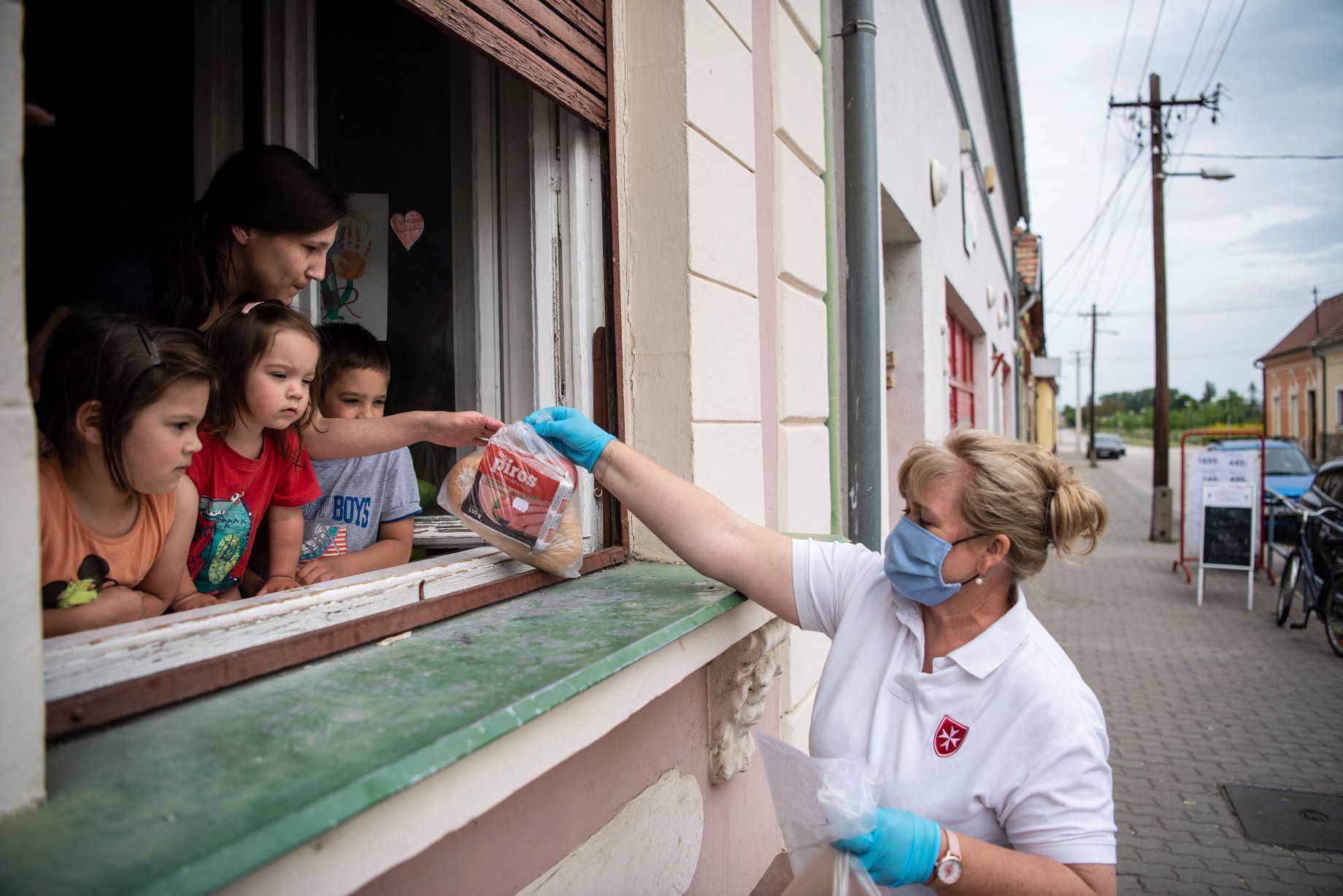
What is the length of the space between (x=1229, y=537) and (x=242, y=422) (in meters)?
8.78

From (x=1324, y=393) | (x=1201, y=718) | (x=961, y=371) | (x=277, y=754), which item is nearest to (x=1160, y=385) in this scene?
(x=961, y=371)

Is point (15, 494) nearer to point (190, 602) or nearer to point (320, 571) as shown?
point (190, 602)

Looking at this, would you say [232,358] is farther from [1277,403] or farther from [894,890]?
[1277,403]

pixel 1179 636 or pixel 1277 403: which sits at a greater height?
pixel 1277 403

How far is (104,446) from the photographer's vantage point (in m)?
1.29

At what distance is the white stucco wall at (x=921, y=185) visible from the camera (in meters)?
4.90

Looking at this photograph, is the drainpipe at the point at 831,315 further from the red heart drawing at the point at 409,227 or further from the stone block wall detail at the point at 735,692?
the red heart drawing at the point at 409,227

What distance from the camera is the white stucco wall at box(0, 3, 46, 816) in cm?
82

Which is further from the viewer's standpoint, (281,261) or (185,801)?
(281,261)

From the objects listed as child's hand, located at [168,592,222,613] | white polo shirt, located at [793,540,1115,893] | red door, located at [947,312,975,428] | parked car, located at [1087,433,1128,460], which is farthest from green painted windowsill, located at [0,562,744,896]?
parked car, located at [1087,433,1128,460]

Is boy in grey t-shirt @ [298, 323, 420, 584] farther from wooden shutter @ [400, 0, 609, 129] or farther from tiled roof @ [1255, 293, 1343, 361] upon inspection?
tiled roof @ [1255, 293, 1343, 361]

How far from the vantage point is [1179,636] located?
283 inches

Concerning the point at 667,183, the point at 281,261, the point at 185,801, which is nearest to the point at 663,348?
the point at 667,183

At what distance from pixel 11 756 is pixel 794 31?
3.17 m
